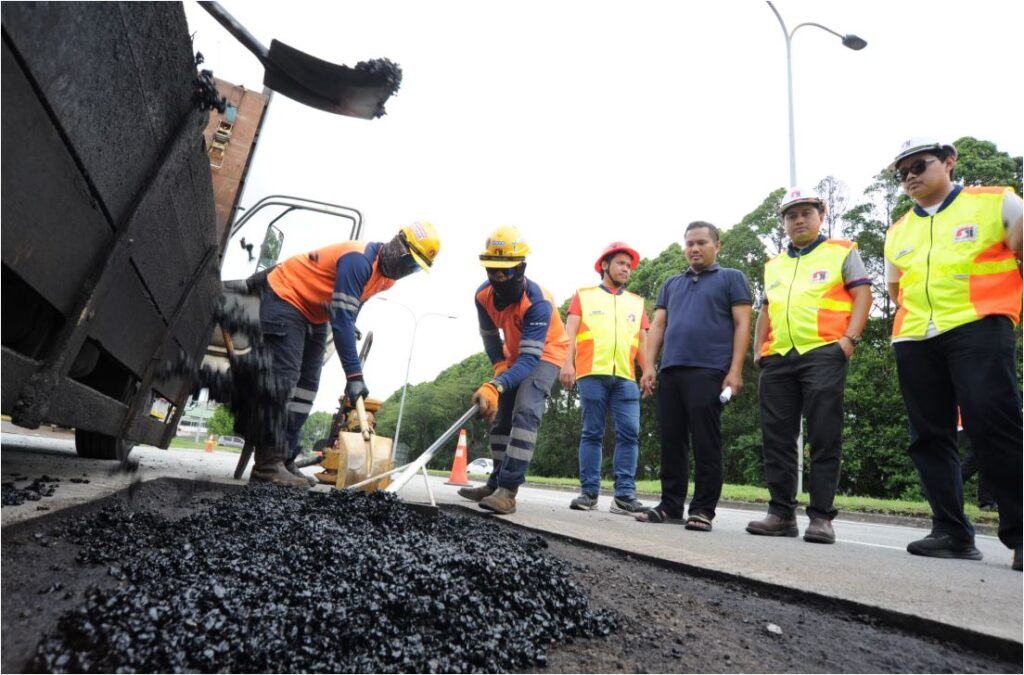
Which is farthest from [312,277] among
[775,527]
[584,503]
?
[775,527]

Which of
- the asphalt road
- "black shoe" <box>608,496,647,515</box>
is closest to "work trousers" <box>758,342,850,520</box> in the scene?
the asphalt road

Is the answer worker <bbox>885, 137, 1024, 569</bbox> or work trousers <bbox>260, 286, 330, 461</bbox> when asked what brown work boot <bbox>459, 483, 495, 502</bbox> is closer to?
work trousers <bbox>260, 286, 330, 461</bbox>

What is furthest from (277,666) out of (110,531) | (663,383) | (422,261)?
(663,383)

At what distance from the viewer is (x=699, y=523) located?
384cm

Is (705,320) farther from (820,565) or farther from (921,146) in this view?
(820,565)

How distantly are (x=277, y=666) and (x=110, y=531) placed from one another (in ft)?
4.09

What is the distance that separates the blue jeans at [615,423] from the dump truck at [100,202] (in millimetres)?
3308

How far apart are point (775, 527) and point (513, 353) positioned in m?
2.13

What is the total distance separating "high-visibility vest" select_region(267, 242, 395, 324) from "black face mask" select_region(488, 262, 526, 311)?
857mm

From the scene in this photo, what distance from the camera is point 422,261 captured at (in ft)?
14.2

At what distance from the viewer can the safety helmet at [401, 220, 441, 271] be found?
424 centimetres

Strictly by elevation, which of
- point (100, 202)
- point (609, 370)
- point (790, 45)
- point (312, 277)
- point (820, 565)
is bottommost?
point (820, 565)

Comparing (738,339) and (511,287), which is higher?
(511,287)

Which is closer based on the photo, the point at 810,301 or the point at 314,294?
the point at 810,301
